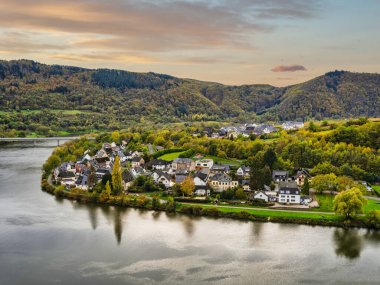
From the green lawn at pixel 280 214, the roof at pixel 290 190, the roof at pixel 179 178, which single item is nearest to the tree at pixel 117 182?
the roof at pixel 179 178

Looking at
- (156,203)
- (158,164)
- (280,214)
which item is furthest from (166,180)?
(280,214)

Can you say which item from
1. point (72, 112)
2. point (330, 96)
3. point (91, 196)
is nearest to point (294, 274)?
point (91, 196)

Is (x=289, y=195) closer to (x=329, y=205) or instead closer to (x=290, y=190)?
(x=290, y=190)

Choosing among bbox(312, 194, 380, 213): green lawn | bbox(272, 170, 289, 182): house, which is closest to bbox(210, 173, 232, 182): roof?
bbox(272, 170, 289, 182): house

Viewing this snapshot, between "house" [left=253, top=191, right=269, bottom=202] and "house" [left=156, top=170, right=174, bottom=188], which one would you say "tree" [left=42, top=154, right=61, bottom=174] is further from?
"house" [left=253, top=191, right=269, bottom=202]

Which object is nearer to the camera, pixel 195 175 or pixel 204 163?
pixel 195 175
